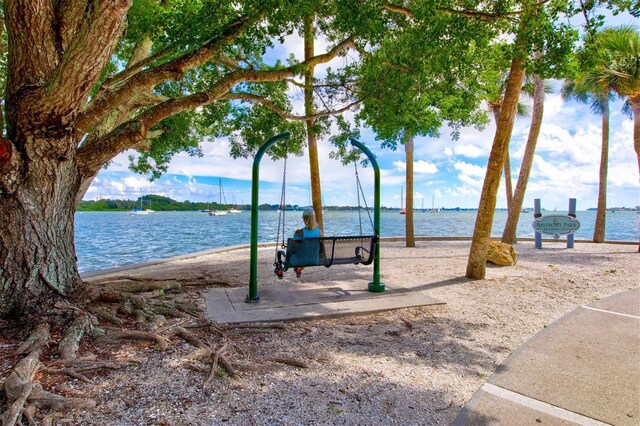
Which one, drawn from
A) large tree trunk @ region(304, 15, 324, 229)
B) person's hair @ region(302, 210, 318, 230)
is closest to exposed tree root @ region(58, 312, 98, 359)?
person's hair @ region(302, 210, 318, 230)

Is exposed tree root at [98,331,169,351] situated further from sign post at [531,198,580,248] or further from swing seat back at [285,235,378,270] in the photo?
sign post at [531,198,580,248]

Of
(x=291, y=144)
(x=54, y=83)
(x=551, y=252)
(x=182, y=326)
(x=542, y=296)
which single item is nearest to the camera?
(x=54, y=83)

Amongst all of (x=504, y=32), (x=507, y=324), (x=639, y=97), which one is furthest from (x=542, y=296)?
(x=639, y=97)

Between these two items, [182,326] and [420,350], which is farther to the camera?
[182,326]

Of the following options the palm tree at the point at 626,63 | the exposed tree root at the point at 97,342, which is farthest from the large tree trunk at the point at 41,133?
the palm tree at the point at 626,63

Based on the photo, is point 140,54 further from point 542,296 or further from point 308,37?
point 542,296

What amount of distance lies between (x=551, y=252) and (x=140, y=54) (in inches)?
484

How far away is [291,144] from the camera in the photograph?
34.9 ft

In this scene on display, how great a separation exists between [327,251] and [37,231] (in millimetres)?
3577

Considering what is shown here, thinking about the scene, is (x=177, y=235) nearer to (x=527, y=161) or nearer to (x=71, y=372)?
(x=527, y=161)

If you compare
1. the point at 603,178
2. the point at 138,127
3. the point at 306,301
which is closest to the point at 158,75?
the point at 138,127

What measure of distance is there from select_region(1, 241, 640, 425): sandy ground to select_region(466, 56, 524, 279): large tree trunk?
0.98 m

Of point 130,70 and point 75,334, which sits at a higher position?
point 130,70

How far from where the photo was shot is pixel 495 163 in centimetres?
692
